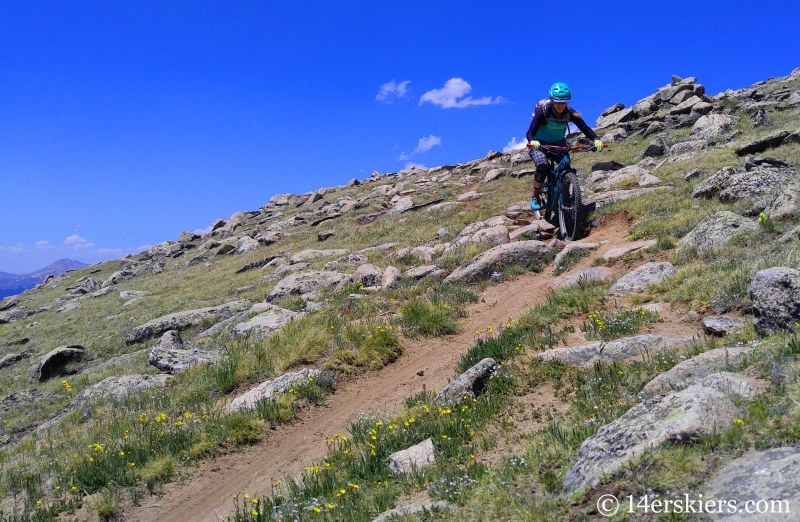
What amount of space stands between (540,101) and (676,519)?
10.7 m

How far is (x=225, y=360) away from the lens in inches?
367

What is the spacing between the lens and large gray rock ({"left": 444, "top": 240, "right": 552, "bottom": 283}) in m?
11.4

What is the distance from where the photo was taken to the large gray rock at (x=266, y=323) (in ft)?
36.5

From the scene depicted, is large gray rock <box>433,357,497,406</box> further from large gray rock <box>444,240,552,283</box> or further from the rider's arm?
the rider's arm

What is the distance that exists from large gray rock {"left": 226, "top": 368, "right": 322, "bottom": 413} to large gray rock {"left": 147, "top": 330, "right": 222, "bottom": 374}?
7.60ft

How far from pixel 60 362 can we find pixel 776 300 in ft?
56.1

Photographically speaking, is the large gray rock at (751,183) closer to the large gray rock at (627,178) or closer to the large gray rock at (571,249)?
the large gray rock at (571,249)

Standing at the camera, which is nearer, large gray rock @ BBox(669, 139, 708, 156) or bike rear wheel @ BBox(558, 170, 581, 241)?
bike rear wheel @ BBox(558, 170, 581, 241)

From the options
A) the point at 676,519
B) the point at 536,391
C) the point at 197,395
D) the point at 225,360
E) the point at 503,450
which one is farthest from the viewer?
the point at 225,360

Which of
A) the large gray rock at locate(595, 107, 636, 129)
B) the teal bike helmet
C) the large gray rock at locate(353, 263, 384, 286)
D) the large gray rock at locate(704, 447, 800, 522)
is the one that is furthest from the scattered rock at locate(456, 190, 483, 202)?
the large gray rock at locate(704, 447, 800, 522)

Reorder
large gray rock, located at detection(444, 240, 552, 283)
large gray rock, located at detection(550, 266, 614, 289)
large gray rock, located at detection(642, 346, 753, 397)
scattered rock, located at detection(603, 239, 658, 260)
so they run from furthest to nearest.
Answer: large gray rock, located at detection(444, 240, 552, 283) < scattered rock, located at detection(603, 239, 658, 260) < large gray rock, located at detection(550, 266, 614, 289) < large gray rock, located at detection(642, 346, 753, 397)

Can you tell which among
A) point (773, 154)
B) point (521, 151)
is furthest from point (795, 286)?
point (521, 151)

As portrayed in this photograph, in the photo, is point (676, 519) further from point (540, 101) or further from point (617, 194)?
point (617, 194)

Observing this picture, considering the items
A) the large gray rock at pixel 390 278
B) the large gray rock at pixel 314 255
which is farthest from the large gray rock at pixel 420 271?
the large gray rock at pixel 314 255
